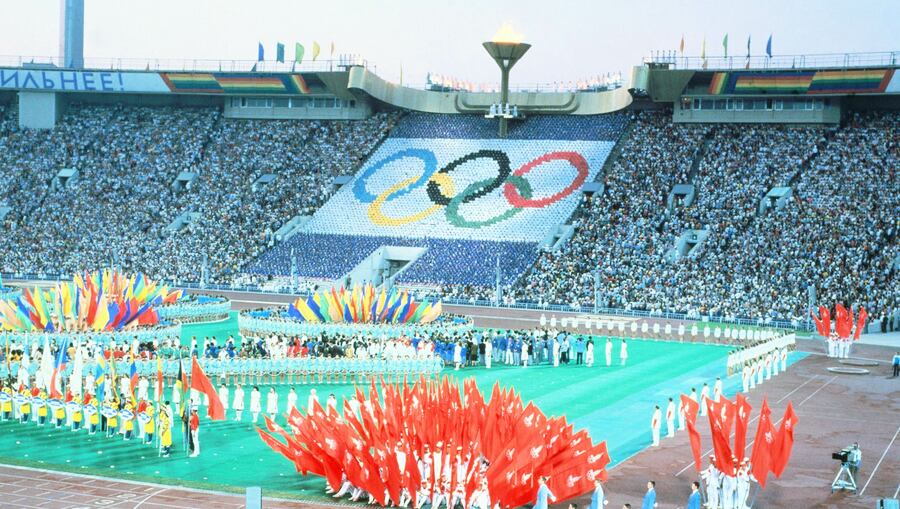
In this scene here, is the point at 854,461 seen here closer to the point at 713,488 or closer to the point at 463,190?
the point at 713,488

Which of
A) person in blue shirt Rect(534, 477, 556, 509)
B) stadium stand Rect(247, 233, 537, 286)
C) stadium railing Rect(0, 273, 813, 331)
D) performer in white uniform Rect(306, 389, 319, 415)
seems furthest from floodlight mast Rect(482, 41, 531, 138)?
person in blue shirt Rect(534, 477, 556, 509)

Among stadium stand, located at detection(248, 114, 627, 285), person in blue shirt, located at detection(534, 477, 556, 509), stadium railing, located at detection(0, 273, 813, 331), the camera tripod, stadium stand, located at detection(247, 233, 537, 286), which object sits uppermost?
stadium stand, located at detection(248, 114, 627, 285)

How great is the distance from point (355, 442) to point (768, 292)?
118ft

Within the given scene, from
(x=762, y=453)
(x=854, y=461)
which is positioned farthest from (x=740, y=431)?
(x=854, y=461)

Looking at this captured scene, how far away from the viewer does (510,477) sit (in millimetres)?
19781

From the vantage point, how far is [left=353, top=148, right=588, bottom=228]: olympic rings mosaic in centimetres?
6706

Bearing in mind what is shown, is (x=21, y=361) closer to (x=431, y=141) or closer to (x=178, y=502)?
(x=178, y=502)

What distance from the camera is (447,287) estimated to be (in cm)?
6069

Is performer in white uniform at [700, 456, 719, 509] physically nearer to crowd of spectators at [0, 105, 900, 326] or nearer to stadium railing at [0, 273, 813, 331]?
stadium railing at [0, 273, 813, 331]

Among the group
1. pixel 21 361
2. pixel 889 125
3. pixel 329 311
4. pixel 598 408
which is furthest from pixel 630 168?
pixel 21 361

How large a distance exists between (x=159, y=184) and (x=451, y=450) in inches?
2238

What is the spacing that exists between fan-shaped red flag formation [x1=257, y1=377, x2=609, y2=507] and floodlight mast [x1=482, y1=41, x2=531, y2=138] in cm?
4883

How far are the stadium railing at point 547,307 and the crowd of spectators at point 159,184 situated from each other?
2.46 ft

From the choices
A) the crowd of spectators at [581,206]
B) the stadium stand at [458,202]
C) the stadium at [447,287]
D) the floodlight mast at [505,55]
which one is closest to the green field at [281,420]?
the stadium at [447,287]
